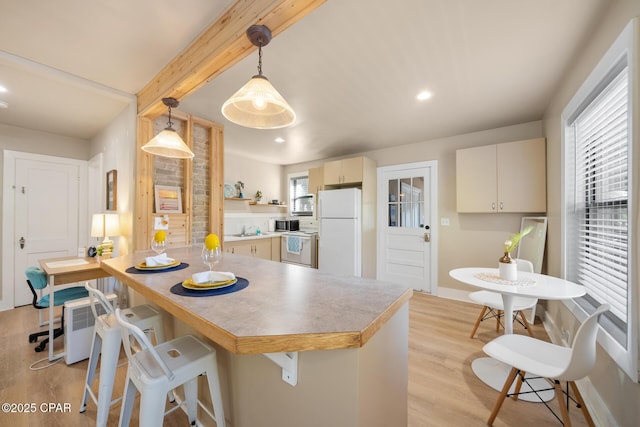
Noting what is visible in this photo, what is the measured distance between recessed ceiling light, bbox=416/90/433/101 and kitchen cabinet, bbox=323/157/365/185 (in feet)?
5.42

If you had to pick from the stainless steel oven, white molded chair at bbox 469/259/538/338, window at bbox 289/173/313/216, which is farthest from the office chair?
white molded chair at bbox 469/259/538/338

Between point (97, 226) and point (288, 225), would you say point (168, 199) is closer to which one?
point (97, 226)

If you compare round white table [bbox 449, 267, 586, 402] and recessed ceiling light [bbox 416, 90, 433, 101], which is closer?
round white table [bbox 449, 267, 586, 402]

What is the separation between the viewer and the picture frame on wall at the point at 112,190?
9.71ft

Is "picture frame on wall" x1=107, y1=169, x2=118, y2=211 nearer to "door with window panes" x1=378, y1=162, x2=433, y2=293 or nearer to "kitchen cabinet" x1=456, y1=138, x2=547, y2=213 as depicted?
"door with window panes" x1=378, y1=162, x2=433, y2=293

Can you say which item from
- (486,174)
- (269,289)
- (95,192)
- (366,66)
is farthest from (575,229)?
Result: (95,192)

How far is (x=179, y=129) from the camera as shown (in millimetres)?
2943

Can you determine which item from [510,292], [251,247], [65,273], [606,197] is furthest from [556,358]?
[251,247]

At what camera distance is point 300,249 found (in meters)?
4.82

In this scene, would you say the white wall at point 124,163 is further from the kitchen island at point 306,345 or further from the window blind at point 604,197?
the window blind at point 604,197

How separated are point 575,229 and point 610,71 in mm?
1326

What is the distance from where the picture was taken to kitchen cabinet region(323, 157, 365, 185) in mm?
4129

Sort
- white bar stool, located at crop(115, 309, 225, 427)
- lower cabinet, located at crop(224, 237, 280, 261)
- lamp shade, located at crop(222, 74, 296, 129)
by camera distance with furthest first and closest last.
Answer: lower cabinet, located at crop(224, 237, 280, 261) < lamp shade, located at crop(222, 74, 296, 129) < white bar stool, located at crop(115, 309, 225, 427)

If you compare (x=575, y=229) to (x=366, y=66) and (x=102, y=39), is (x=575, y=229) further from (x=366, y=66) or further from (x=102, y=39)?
(x=102, y=39)
